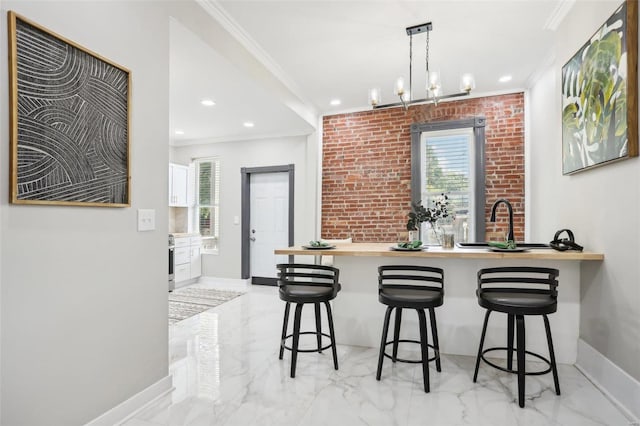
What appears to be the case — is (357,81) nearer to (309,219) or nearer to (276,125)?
(276,125)

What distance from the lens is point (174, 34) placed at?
8.16 ft

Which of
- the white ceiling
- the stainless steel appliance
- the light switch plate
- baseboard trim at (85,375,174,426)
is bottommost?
baseboard trim at (85,375,174,426)

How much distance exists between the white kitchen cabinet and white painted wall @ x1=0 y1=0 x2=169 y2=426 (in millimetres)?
3456

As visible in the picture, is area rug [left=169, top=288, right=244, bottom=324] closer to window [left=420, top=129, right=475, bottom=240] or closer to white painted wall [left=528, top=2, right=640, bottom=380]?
window [left=420, top=129, right=475, bottom=240]

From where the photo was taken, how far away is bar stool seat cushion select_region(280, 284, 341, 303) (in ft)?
7.68

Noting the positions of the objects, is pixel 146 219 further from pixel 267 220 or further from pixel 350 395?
pixel 267 220

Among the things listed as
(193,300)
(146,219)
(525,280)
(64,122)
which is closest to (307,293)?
(146,219)

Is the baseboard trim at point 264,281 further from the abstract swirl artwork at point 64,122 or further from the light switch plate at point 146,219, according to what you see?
the abstract swirl artwork at point 64,122

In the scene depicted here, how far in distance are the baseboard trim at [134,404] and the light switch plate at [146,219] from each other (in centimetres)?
97

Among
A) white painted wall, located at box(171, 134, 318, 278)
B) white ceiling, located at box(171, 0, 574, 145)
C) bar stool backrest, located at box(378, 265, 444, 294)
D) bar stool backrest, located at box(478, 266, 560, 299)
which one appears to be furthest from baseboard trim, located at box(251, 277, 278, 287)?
bar stool backrest, located at box(478, 266, 560, 299)

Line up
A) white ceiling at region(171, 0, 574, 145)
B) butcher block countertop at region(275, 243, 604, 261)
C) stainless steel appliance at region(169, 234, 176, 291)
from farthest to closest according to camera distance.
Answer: stainless steel appliance at region(169, 234, 176, 291), white ceiling at region(171, 0, 574, 145), butcher block countertop at region(275, 243, 604, 261)

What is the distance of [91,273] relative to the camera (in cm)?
171

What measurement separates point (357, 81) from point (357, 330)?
9.20ft

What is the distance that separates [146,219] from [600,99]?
2944 millimetres
